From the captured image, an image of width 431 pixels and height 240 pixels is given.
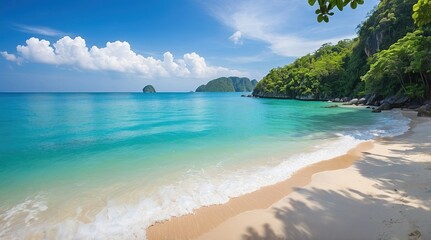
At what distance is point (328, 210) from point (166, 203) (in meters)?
4.08

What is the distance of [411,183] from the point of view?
21.5ft

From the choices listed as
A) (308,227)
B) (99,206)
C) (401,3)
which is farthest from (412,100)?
(99,206)

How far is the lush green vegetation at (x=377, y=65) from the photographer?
2917 cm

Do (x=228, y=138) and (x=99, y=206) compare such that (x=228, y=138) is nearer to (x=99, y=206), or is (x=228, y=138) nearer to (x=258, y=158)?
(x=258, y=158)

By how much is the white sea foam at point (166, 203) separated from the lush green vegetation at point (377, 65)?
653cm

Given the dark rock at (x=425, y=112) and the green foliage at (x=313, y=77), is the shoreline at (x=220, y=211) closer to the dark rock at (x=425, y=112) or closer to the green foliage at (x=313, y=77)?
the dark rock at (x=425, y=112)

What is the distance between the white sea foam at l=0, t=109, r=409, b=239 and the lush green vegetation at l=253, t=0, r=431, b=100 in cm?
653

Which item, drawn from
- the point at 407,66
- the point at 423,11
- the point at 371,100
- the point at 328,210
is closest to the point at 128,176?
the point at 328,210

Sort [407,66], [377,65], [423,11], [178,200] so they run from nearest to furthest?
[423,11] → [178,200] → [407,66] → [377,65]

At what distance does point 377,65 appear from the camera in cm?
3303

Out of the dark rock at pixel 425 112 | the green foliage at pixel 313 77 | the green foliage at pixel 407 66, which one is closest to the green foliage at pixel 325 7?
the dark rock at pixel 425 112

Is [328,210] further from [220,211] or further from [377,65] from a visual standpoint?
[377,65]

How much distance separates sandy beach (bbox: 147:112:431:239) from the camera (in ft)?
15.0

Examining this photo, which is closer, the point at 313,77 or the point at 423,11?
the point at 423,11
